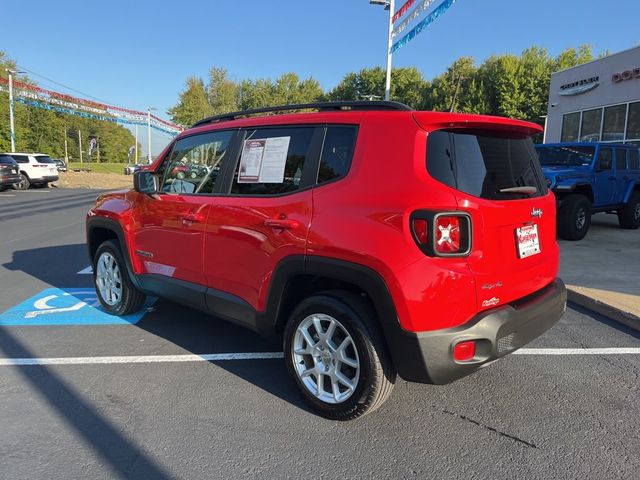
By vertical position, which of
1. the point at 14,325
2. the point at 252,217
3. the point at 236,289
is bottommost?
the point at 14,325

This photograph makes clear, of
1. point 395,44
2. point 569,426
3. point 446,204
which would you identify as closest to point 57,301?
point 446,204

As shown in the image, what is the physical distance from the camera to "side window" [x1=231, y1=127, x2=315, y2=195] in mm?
2977

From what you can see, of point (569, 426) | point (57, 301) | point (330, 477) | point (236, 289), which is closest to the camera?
point (330, 477)

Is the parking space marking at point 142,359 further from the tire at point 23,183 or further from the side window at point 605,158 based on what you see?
the tire at point 23,183

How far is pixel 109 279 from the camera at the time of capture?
464 cm

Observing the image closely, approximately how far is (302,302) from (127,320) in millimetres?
2471

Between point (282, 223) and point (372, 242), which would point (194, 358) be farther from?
point (372, 242)

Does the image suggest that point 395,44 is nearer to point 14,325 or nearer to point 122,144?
point 14,325

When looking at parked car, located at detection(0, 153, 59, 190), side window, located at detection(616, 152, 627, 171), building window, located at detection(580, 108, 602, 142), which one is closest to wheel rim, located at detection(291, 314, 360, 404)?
side window, located at detection(616, 152, 627, 171)

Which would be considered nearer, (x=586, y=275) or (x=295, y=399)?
(x=295, y=399)

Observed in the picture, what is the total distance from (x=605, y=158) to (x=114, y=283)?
9502 mm

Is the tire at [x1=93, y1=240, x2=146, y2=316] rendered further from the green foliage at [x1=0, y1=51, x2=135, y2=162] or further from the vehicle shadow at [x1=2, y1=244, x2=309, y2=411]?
the green foliage at [x1=0, y1=51, x2=135, y2=162]

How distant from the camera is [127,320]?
→ 15.0ft

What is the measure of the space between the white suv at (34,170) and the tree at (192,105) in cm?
2138
